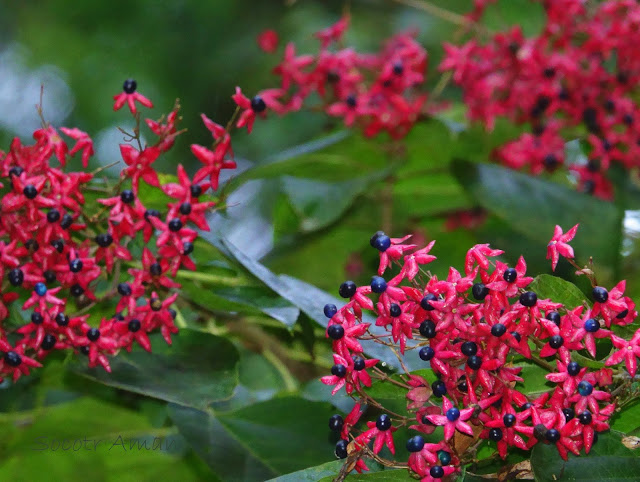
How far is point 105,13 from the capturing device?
3.52 m

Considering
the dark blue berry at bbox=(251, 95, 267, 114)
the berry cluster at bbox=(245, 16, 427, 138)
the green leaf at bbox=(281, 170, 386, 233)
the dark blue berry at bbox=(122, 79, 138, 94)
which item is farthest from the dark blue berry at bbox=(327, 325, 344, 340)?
the berry cluster at bbox=(245, 16, 427, 138)

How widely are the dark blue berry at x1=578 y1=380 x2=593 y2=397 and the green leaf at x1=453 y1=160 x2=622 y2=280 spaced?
2.48 feet

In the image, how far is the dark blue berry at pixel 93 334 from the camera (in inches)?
44.4

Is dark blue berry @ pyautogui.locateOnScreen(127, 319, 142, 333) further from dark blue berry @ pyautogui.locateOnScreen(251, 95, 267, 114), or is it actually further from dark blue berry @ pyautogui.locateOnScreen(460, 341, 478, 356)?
dark blue berry @ pyautogui.locateOnScreen(460, 341, 478, 356)

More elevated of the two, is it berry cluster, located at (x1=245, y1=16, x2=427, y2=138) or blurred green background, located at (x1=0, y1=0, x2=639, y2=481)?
berry cluster, located at (x1=245, y1=16, x2=427, y2=138)

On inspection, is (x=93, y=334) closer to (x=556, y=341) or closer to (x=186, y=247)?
(x=186, y=247)

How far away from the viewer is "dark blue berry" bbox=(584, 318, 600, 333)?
0.88m

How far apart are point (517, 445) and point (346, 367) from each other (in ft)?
0.69

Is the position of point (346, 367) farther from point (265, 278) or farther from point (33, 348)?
point (33, 348)

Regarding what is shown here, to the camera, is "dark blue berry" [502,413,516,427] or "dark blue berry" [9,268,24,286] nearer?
"dark blue berry" [502,413,516,427]

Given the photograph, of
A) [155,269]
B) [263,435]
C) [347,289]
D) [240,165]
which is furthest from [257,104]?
[240,165]

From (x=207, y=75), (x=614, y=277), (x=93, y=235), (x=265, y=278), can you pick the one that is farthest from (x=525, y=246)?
(x=207, y=75)

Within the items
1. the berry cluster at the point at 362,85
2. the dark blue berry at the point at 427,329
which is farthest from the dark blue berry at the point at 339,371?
the berry cluster at the point at 362,85

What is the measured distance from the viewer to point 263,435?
4.10ft
